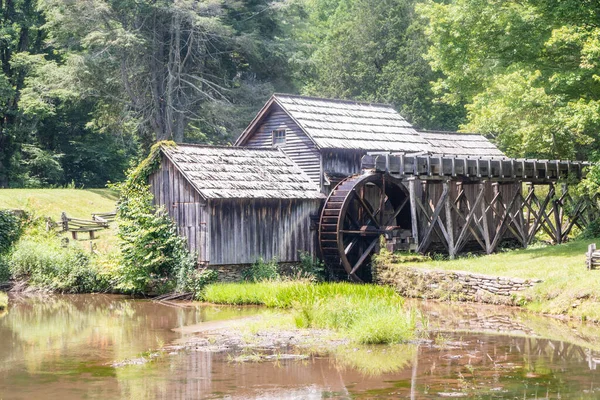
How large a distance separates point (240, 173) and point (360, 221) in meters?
5.03

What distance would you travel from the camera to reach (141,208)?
89.3 feet

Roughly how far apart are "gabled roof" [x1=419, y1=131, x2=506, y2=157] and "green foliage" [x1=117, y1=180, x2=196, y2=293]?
38.6ft

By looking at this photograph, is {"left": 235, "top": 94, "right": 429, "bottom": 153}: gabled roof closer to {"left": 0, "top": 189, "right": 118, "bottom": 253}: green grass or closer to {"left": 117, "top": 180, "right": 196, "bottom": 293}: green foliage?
{"left": 117, "top": 180, "right": 196, "bottom": 293}: green foliage

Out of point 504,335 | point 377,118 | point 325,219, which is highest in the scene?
point 377,118

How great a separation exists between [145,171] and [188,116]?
771 inches

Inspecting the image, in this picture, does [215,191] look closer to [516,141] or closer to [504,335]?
[504,335]

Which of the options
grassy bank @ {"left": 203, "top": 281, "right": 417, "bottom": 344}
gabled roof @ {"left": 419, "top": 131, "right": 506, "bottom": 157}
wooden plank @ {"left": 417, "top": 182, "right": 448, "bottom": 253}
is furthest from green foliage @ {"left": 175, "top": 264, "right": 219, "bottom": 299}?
gabled roof @ {"left": 419, "top": 131, "right": 506, "bottom": 157}

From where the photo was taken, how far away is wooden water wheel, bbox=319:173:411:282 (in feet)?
90.6

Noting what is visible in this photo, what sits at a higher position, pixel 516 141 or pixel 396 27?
pixel 396 27

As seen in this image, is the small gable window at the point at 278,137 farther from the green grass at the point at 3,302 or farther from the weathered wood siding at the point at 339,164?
the green grass at the point at 3,302

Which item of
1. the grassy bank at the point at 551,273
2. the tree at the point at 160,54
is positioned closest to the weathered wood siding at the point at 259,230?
the grassy bank at the point at 551,273

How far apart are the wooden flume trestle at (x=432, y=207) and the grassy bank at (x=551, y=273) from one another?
1.87 meters

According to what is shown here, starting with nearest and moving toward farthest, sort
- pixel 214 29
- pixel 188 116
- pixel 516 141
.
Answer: pixel 516 141
pixel 214 29
pixel 188 116

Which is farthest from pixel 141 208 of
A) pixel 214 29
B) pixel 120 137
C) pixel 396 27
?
pixel 396 27
